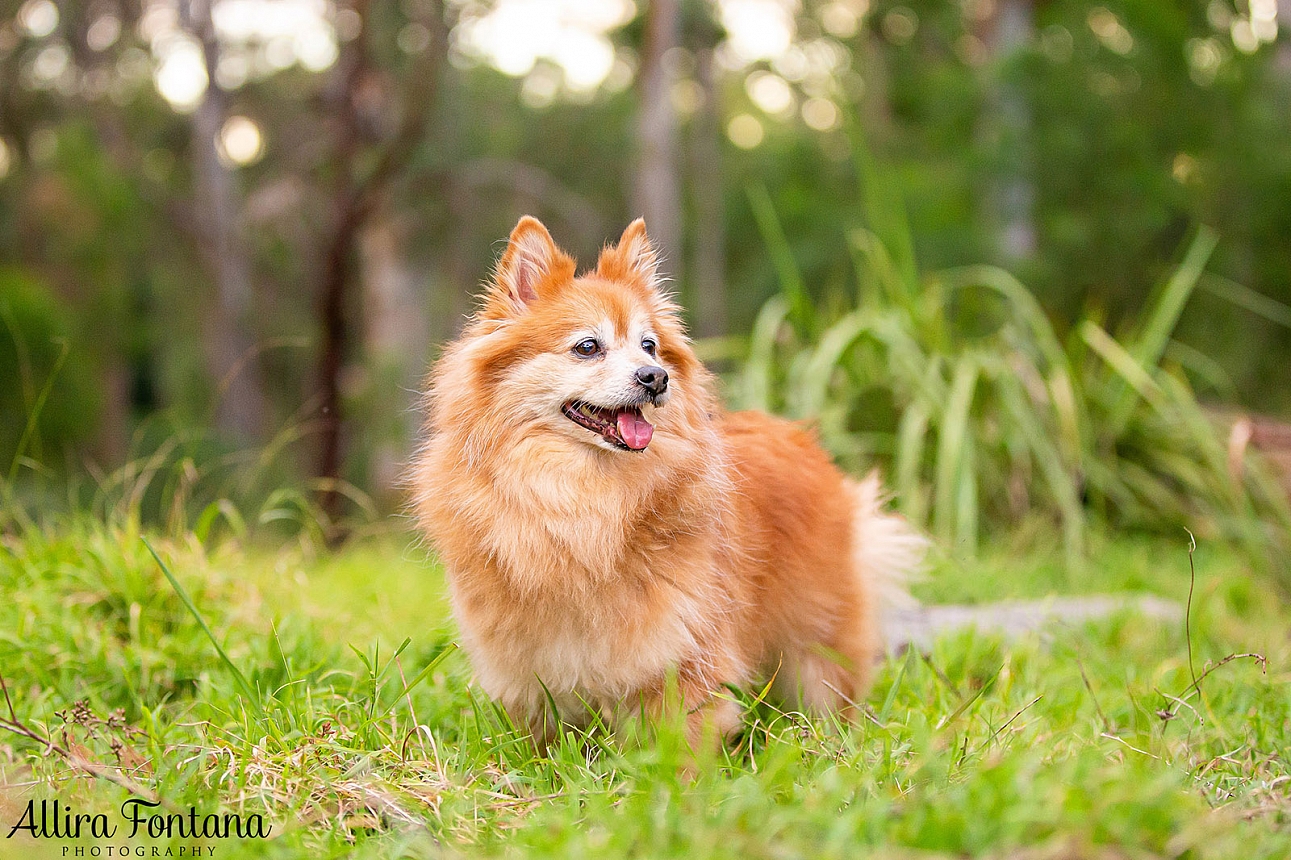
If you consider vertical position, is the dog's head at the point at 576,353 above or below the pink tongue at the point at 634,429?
above

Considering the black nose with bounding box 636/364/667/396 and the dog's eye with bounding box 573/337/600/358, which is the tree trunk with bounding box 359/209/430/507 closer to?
the dog's eye with bounding box 573/337/600/358

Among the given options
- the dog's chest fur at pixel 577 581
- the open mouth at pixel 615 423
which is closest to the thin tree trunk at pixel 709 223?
the open mouth at pixel 615 423

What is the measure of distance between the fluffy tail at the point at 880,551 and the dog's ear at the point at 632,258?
1.16m

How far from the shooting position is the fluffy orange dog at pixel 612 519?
2.81 metres

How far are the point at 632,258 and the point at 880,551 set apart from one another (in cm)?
143

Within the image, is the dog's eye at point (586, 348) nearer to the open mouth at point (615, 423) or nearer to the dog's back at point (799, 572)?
the open mouth at point (615, 423)

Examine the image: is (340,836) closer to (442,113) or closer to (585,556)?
(585,556)

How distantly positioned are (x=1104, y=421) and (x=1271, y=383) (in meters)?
4.03

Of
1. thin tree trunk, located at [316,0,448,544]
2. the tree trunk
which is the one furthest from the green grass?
the tree trunk

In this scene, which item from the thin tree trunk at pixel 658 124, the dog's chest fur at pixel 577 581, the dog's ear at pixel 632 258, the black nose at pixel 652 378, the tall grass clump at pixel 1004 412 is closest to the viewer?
the dog's chest fur at pixel 577 581

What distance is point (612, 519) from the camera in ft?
9.39

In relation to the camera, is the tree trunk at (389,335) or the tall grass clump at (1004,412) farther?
the tree trunk at (389,335)

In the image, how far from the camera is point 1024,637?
13.3 feet

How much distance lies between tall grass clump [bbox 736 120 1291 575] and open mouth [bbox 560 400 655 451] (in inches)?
121
